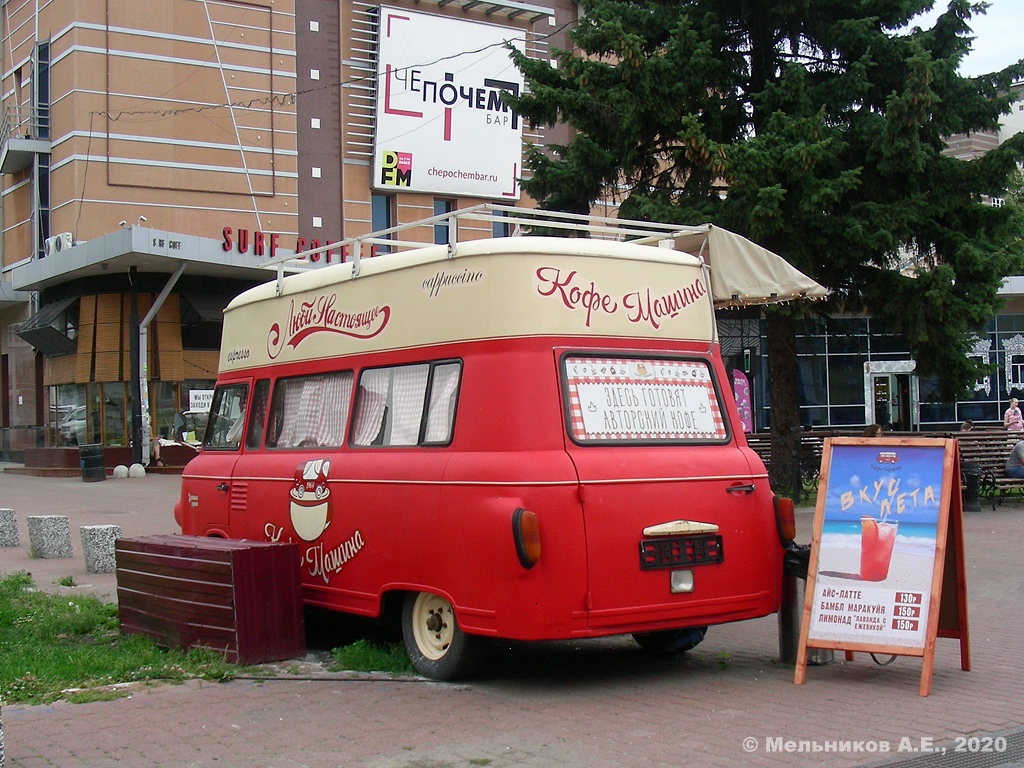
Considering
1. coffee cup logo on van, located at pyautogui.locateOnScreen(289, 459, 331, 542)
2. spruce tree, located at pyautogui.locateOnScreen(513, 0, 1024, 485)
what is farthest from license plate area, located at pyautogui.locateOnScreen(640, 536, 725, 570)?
spruce tree, located at pyautogui.locateOnScreen(513, 0, 1024, 485)

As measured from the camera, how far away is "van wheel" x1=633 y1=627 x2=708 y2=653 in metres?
8.30

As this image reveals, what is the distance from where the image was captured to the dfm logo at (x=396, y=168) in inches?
1501

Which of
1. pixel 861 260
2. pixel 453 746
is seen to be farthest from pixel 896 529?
pixel 861 260

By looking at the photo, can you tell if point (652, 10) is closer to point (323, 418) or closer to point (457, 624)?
point (323, 418)

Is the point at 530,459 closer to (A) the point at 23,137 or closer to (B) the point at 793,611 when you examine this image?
(B) the point at 793,611

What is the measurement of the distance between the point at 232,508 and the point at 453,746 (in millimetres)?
4243

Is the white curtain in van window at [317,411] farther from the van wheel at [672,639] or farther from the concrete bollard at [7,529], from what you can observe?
the concrete bollard at [7,529]

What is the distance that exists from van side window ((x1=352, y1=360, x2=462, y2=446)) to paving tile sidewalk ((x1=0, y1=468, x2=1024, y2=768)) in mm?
1591

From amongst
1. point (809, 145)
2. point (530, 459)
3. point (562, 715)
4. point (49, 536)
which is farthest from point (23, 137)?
point (562, 715)

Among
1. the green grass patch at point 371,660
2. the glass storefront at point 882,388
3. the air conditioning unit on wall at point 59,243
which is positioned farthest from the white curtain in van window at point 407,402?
the glass storefront at point 882,388

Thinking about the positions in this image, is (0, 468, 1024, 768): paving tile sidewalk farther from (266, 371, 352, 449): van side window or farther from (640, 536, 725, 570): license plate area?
(266, 371, 352, 449): van side window

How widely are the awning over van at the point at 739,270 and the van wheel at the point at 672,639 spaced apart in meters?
2.81

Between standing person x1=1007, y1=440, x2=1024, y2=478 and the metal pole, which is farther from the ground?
the metal pole

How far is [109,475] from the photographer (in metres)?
31.6
